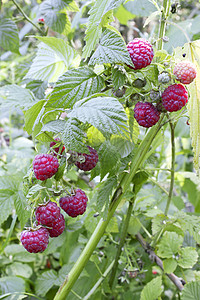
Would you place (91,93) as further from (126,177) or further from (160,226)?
(160,226)

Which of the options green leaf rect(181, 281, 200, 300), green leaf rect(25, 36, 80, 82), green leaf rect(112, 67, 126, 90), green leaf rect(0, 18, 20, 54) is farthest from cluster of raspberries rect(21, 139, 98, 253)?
green leaf rect(0, 18, 20, 54)

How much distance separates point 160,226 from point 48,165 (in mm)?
407

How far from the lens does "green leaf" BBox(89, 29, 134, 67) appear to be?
16.8 inches

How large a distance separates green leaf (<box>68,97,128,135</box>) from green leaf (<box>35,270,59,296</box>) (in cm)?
61

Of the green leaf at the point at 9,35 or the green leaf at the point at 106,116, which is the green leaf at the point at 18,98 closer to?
the green leaf at the point at 106,116

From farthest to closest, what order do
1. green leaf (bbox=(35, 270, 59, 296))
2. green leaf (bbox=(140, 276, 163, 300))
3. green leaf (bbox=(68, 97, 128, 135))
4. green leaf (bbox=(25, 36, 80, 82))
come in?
1. green leaf (bbox=(35, 270, 59, 296))
2. green leaf (bbox=(140, 276, 163, 300))
3. green leaf (bbox=(25, 36, 80, 82))
4. green leaf (bbox=(68, 97, 128, 135))

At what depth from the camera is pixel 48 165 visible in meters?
0.42

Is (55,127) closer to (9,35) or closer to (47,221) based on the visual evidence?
(47,221)

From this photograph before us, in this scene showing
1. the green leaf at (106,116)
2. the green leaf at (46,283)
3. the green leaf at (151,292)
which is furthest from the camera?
the green leaf at (46,283)

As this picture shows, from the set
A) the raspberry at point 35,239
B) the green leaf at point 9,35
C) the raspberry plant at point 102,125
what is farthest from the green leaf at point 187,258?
the green leaf at point 9,35

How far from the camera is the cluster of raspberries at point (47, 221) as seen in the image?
448 millimetres

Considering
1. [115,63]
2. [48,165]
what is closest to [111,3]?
[115,63]

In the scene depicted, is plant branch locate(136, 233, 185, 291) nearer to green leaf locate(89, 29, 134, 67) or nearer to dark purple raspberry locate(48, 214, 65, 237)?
dark purple raspberry locate(48, 214, 65, 237)

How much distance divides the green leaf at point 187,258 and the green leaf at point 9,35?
0.78 meters
